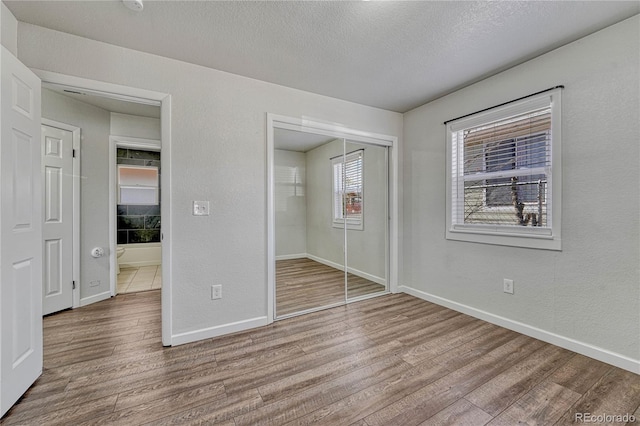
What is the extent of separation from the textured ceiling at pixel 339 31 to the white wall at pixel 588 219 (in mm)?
184

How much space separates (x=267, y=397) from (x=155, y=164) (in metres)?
5.18

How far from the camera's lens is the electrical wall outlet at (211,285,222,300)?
8.14ft

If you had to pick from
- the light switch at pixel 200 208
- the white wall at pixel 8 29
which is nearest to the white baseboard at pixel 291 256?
the light switch at pixel 200 208

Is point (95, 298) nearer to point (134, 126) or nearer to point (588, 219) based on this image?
point (134, 126)

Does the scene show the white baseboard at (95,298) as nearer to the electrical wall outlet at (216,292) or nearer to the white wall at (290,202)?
the electrical wall outlet at (216,292)

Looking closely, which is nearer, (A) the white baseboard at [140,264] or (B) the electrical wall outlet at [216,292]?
(B) the electrical wall outlet at [216,292]

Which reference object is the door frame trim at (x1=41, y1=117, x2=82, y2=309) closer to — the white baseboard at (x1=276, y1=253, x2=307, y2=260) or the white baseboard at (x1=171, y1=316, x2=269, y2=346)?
the white baseboard at (x1=171, y1=316, x2=269, y2=346)

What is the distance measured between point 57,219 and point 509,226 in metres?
4.82

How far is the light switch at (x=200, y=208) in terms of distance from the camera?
2.40m

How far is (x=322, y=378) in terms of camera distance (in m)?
1.86

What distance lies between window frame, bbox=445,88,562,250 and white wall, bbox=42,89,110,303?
14.2ft

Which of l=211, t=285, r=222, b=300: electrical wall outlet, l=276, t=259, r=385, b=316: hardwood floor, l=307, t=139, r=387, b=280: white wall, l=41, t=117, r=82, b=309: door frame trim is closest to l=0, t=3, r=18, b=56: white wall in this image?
l=41, t=117, r=82, b=309: door frame trim

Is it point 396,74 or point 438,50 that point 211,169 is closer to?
point 396,74

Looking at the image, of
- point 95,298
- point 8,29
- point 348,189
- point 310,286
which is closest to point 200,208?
point 8,29
